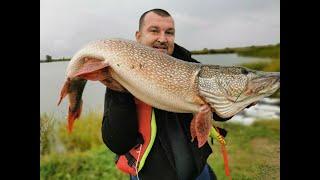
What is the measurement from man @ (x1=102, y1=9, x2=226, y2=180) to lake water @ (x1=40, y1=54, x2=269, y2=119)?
79 mm

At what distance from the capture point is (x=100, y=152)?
11.2 ft

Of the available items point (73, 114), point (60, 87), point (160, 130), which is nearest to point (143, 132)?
point (160, 130)

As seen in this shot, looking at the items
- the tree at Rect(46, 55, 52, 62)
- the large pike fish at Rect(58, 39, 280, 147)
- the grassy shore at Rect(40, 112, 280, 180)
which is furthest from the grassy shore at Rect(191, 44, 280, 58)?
the tree at Rect(46, 55, 52, 62)

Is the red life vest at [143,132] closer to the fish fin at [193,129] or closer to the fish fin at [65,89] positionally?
the fish fin at [193,129]

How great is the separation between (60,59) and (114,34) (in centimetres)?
33

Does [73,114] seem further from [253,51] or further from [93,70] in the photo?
[253,51]

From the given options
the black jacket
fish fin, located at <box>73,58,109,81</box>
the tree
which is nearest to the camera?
fish fin, located at <box>73,58,109,81</box>

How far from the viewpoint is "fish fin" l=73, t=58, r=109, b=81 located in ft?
10.2

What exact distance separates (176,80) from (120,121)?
0.36 m

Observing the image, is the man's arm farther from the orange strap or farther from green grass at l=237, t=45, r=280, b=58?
green grass at l=237, t=45, r=280, b=58

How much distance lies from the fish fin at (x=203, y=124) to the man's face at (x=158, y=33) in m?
0.37

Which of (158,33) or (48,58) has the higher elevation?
(158,33)

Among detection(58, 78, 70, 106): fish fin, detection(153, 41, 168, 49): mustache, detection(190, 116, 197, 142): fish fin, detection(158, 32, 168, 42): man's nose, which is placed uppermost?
detection(158, 32, 168, 42): man's nose
